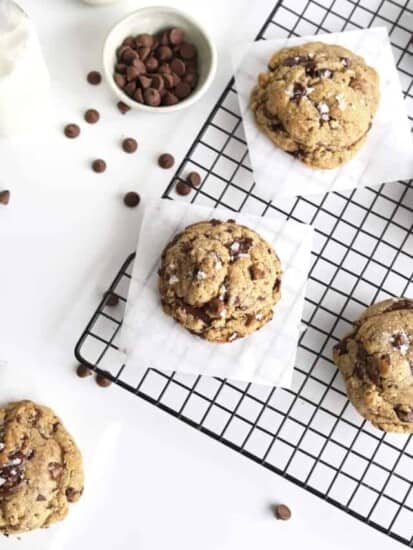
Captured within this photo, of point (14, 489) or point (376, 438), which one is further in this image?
point (376, 438)

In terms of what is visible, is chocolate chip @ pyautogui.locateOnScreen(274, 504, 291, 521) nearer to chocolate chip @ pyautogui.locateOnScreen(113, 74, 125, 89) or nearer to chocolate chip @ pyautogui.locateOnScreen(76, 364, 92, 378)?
chocolate chip @ pyautogui.locateOnScreen(76, 364, 92, 378)

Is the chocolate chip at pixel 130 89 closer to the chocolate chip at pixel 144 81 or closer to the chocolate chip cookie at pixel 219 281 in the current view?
the chocolate chip at pixel 144 81

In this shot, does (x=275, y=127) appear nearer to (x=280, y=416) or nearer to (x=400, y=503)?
(x=280, y=416)

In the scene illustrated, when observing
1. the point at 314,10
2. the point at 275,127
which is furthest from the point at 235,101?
the point at 314,10

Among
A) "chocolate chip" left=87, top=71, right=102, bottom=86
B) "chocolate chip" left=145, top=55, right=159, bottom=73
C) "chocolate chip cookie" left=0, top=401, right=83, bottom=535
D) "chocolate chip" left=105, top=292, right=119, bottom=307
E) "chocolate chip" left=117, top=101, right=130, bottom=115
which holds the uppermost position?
"chocolate chip" left=145, top=55, right=159, bottom=73

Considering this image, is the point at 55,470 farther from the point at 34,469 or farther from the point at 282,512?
the point at 282,512

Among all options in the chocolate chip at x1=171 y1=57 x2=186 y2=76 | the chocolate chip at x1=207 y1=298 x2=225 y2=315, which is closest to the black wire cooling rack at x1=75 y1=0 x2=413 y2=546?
the chocolate chip at x1=171 y1=57 x2=186 y2=76
